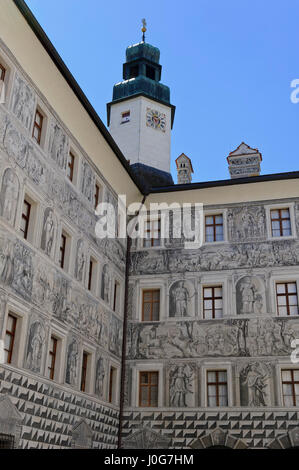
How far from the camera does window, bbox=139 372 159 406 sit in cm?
1548

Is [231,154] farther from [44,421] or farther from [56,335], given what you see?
[44,421]

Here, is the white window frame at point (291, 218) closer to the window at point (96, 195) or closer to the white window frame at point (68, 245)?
the window at point (96, 195)

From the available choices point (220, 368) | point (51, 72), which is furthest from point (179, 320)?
point (51, 72)

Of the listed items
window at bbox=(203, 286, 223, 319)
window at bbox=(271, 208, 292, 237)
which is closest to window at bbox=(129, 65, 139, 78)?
window at bbox=(271, 208, 292, 237)

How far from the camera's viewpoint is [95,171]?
15281mm

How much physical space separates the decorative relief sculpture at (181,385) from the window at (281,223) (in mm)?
4472

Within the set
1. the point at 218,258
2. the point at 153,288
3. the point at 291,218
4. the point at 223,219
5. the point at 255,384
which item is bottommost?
the point at 255,384

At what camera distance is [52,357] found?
12242 mm

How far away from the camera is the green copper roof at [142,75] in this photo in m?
26.3

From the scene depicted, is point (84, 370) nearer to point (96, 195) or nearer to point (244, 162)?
point (96, 195)

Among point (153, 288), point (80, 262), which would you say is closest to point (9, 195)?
point (80, 262)

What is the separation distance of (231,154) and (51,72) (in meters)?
12.2

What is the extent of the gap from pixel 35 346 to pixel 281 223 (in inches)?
328

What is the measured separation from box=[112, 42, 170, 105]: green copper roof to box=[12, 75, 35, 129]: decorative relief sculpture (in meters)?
14.1
